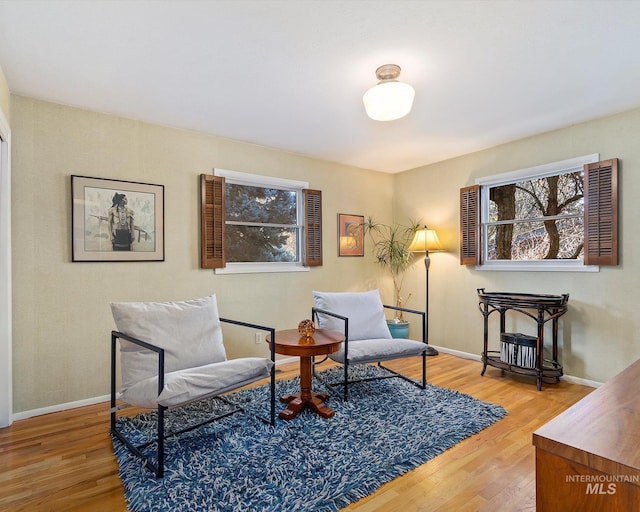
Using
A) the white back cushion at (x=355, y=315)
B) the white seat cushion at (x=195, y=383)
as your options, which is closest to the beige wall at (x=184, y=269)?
the white back cushion at (x=355, y=315)

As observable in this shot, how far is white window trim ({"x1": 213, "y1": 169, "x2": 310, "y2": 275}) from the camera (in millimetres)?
3713

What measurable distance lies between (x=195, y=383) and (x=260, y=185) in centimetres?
247

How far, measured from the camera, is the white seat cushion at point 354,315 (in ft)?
10.5

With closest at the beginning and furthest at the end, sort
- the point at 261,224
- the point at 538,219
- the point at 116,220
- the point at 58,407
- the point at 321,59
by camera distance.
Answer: the point at 321,59, the point at 58,407, the point at 116,220, the point at 538,219, the point at 261,224

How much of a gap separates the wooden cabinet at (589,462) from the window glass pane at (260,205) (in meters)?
3.43

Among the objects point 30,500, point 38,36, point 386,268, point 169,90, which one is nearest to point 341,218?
point 386,268

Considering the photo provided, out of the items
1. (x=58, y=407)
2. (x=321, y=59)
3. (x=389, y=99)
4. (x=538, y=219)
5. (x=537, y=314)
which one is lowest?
(x=58, y=407)

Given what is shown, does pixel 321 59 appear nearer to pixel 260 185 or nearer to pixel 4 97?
pixel 260 185

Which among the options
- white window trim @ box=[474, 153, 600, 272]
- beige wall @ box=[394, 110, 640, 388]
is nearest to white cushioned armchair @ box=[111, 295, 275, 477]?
beige wall @ box=[394, 110, 640, 388]

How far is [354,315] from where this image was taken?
10.7 ft

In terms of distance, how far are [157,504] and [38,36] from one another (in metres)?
2.57

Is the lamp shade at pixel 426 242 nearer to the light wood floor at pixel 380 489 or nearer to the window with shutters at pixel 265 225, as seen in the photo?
the window with shutters at pixel 265 225

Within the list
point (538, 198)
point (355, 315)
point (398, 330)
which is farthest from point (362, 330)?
point (538, 198)

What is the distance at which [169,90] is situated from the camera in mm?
2662
